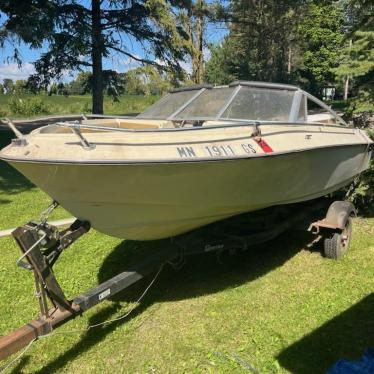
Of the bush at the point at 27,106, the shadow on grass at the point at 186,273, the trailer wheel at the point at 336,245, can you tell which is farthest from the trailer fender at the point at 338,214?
the bush at the point at 27,106

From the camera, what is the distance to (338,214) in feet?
17.8

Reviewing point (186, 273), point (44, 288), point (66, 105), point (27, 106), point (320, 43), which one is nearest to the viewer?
point (44, 288)

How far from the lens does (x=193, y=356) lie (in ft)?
12.0

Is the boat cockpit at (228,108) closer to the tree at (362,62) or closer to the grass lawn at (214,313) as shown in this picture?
the grass lawn at (214,313)

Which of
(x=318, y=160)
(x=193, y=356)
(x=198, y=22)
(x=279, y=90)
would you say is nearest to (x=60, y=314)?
(x=193, y=356)

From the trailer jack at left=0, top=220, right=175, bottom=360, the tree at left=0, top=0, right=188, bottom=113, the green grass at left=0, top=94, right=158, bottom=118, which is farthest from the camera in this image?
the green grass at left=0, top=94, right=158, bottom=118

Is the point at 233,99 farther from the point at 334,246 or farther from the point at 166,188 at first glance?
the point at 334,246

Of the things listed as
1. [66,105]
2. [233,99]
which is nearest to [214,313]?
[233,99]

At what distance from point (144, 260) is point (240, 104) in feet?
6.17

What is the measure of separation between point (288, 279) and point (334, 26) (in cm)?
3744

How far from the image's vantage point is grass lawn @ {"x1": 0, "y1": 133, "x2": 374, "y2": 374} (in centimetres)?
361

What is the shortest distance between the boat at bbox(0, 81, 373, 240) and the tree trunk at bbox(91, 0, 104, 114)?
11.8 meters

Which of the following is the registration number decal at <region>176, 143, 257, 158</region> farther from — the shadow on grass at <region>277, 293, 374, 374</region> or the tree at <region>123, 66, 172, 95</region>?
the tree at <region>123, 66, 172, 95</region>

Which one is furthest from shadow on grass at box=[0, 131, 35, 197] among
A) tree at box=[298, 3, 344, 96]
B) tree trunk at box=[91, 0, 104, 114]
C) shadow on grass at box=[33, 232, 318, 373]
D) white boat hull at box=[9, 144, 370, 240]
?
tree at box=[298, 3, 344, 96]
